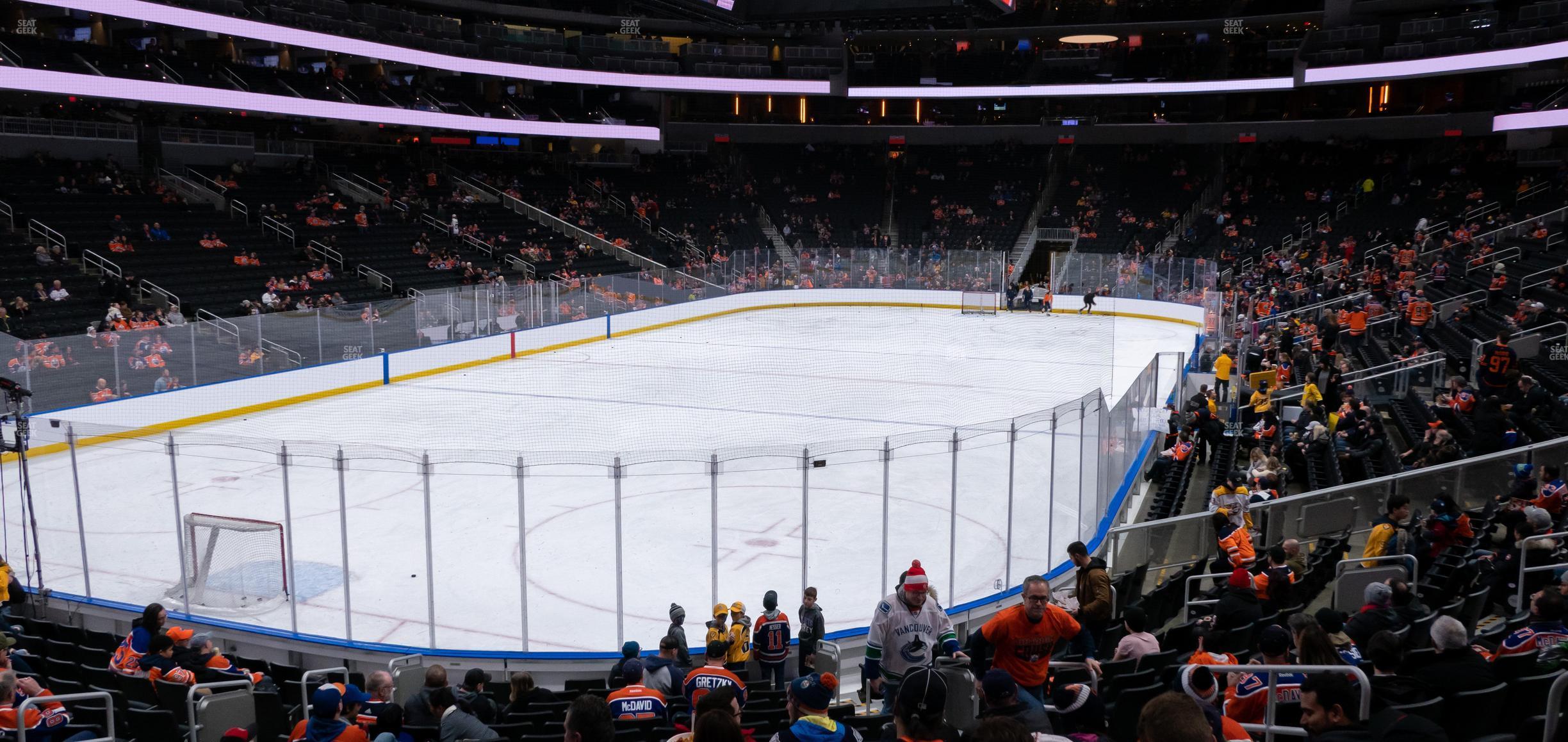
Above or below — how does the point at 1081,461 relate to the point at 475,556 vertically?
above

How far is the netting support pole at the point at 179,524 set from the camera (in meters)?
10.0

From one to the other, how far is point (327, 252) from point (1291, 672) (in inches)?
1173

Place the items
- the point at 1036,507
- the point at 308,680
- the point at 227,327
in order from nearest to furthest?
1. the point at 308,680
2. the point at 1036,507
3. the point at 227,327

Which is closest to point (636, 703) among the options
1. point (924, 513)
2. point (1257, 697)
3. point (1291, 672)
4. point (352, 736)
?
point (352, 736)

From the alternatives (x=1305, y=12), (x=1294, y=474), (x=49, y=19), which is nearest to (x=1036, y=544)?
(x=1294, y=474)

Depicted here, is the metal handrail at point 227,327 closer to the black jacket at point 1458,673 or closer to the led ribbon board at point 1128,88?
the black jacket at point 1458,673

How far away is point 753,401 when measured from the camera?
21750mm

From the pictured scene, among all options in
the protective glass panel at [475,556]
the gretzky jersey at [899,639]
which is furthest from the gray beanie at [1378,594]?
the protective glass panel at [475,556]

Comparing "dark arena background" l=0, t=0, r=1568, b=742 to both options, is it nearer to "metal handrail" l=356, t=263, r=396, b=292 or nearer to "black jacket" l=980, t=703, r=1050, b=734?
"black jacket" l=980, t=703, r=1050, b=734

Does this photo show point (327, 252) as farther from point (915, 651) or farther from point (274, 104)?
point (915, 651)

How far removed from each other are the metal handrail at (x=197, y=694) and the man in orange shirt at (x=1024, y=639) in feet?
14.8

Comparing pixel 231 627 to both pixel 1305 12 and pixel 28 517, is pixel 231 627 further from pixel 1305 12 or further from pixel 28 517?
pixel 1305 12

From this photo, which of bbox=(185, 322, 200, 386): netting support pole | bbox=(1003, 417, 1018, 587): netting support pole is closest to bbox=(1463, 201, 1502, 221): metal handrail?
bbox=(1003, 417, 1018, 587): netting support pole

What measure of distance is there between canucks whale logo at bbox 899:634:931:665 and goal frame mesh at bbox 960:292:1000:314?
32472mm
